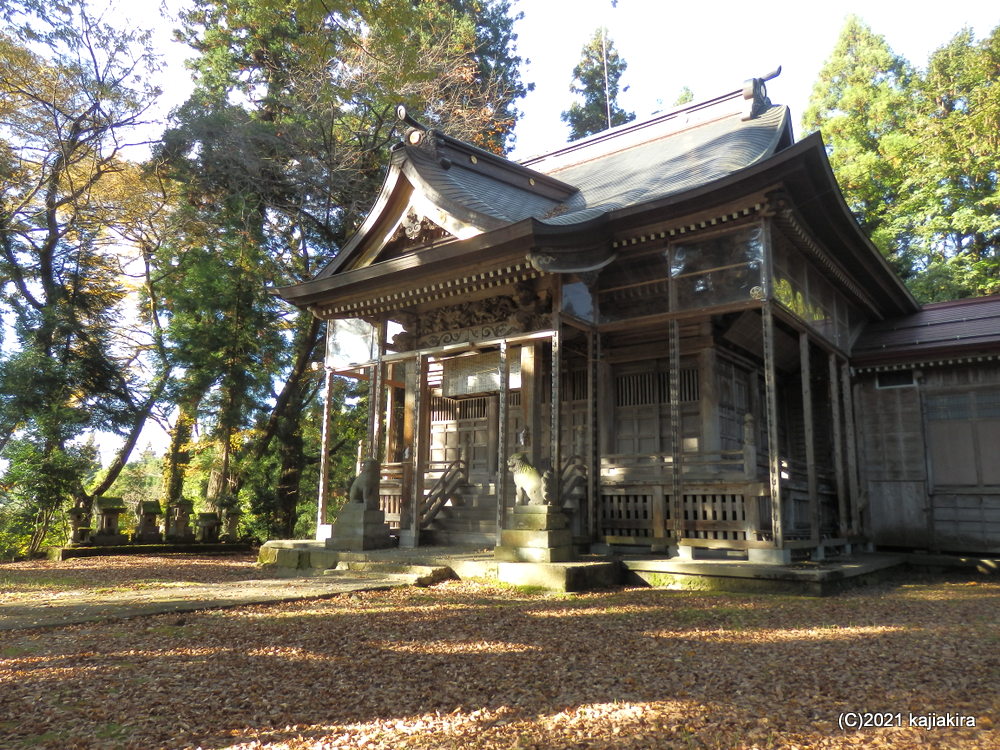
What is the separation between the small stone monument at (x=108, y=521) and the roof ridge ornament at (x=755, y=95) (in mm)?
16523

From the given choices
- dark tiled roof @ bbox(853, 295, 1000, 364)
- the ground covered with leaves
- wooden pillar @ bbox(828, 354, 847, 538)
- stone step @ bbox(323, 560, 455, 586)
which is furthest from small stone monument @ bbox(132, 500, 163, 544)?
dark tiled roof @ bbox(853, 295, 1000, 364)

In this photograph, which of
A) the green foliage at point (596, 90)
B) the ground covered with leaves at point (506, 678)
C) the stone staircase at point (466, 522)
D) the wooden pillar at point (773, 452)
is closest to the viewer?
the ground covered with leaves at point (506, 678)

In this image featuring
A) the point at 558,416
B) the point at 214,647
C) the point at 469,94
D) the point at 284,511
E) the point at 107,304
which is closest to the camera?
the point at 214,647

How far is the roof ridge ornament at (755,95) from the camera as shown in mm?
13438

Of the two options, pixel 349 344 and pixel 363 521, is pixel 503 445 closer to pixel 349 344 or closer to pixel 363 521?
pixel 363 521

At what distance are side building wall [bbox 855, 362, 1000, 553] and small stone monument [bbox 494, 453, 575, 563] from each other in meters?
7.81

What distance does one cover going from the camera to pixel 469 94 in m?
24.0

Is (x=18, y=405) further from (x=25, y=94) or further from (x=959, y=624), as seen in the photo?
(x=959, y=624)

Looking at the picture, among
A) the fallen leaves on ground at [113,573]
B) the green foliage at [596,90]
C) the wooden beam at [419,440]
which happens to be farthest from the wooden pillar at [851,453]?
the green foliage at [596,90]

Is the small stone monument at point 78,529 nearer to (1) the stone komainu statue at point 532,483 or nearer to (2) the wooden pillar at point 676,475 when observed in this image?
(1) the stone komainu statue at point 532,483

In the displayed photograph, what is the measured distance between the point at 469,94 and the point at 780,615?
854 inches

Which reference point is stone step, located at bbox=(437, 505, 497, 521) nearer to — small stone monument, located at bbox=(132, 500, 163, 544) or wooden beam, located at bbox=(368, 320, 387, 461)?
wooden beam, located at bbox=(368, 320, 387, 461)

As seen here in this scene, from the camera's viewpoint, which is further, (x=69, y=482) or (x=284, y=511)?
(x=284, y=511)

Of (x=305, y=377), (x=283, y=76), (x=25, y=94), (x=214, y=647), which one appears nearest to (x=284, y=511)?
(x=305, y=377)
